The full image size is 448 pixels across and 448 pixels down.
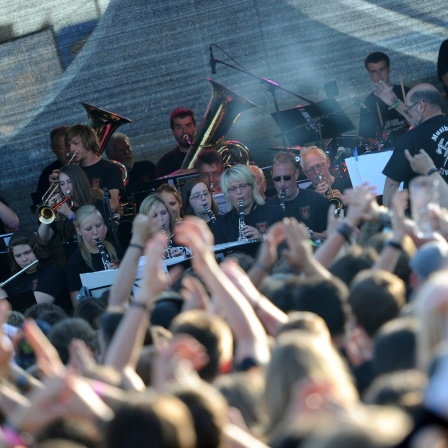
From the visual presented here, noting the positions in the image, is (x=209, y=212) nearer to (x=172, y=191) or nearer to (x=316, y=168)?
(x=172, y=191)

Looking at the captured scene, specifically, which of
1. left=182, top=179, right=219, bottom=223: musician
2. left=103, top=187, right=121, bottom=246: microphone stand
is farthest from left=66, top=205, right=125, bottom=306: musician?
left=182, top=179, right=219, bottom=223: musician

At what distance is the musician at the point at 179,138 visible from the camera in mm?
10859

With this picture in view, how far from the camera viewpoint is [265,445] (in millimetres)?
2916

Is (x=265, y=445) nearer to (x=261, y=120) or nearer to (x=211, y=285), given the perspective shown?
(x=211, y=285)

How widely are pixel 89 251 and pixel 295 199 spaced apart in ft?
5.49

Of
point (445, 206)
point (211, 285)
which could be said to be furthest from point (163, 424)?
point (445, 206)

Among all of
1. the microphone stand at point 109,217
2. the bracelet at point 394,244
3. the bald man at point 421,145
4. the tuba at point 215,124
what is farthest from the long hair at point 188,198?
the bracelet at point 394,244

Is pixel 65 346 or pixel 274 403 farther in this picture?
pixel 65 346

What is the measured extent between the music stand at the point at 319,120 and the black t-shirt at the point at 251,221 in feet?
6.08

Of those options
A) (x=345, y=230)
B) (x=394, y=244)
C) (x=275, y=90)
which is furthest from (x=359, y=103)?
(x=394, y=244)

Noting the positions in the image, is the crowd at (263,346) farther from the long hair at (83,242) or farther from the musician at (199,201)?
the musician at (199,201)

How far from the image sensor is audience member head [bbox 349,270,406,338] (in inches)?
157

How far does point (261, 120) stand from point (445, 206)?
17.7ft

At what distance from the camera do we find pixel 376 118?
1038 cm
